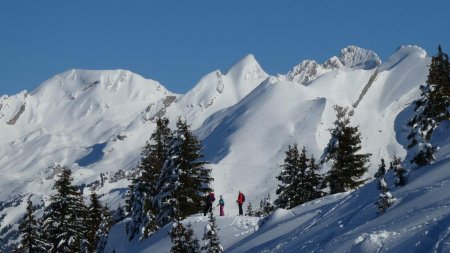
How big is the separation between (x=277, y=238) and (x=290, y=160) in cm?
2590

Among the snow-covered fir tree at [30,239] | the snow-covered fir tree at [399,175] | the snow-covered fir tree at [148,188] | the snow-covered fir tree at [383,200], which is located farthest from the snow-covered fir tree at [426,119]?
the snow-covered fir tree at [30,239]

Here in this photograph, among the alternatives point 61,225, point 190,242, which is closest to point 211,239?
point 190,242

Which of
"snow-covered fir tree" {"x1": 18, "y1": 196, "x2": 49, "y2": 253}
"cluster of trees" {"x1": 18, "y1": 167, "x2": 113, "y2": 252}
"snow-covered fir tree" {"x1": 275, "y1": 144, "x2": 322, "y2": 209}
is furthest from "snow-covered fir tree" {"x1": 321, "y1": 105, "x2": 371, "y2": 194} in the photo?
"snow-covered fir tree" {"x1": 18, "y1": 196, "x2": 49, "y2": 253}

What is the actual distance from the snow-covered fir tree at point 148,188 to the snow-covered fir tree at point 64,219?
332 centimetres

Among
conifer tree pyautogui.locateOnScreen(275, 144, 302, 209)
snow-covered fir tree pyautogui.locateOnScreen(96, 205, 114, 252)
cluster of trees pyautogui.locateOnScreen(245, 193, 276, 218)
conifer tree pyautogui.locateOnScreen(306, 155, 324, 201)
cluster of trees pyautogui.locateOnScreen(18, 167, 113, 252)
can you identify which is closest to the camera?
cluster of trees pyautogui.locateOnScreen(18, 167, 113, 252)

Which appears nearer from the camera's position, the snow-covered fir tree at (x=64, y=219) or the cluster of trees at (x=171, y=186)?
the cluster of trees at (x=171, y=186)

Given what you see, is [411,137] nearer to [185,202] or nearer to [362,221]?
[362,221]

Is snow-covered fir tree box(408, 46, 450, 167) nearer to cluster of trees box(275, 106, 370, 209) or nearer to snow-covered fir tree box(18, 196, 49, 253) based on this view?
cluster of trees box(275, 106, 370, 209)

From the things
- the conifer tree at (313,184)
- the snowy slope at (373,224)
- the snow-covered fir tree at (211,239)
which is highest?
the conifer tree at (313,184)

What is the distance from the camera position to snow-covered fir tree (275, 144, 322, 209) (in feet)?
164

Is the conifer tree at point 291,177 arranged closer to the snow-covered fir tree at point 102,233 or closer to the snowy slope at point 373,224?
the snow-covered fir tree at point 102,233

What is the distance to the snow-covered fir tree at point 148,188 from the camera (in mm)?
38438

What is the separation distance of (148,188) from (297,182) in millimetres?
13149

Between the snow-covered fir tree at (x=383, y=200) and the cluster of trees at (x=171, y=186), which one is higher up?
the cluster of trees at (x=171, y=186)
